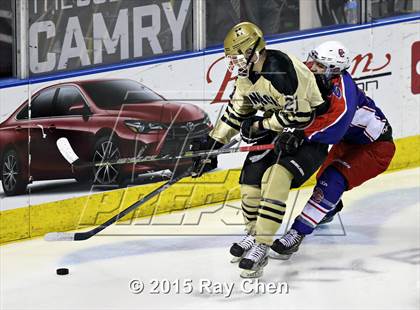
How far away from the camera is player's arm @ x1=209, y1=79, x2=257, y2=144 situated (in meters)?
4.89

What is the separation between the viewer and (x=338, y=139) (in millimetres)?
4840

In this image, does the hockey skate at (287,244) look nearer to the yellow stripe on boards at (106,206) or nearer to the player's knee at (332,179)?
the player's knee at (332,179)

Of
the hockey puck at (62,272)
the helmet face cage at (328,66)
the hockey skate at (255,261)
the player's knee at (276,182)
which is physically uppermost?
the helmet face cage at (328,66)

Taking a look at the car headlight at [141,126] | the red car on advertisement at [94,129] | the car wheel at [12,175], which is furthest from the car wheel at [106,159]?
the car wheel at [12,175]

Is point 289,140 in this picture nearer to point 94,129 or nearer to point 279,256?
point 279,256

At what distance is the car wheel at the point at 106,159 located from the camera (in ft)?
18.6

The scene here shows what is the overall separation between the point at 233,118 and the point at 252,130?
0.12 m

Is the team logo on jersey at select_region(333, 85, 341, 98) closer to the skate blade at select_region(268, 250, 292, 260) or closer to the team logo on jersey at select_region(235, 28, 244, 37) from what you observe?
the team logo on jersey at select_region(235, 28, 244, 37)

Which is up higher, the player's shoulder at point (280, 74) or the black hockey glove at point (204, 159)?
the player's shoulder at point (280, 74)

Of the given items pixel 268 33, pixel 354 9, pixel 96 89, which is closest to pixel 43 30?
pixel 96 89

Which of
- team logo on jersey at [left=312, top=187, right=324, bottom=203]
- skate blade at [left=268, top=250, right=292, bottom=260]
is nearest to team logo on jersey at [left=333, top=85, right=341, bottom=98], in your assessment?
team logo on jersey at [left=312, top=187, right=324, bottom=203]

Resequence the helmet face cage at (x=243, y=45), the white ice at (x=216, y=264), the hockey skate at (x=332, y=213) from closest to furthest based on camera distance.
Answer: the white ice at (x=216, y=264) → the helmet face cage at (x=243, y=45) → the hockey skate at (x=332, y=213)

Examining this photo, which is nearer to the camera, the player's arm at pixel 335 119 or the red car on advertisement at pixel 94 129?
the player's arm at pixel 335 119

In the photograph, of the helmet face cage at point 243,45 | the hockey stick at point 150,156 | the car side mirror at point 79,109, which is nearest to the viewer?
the helmet face cage at point 243,45
